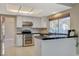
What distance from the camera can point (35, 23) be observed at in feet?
7.27

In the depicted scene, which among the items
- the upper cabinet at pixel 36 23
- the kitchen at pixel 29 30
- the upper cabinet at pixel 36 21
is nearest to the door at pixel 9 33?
the kitchen at pixel 29 30

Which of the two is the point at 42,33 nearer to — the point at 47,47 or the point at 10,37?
the point at 47,47

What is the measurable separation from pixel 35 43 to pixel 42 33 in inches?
10.8

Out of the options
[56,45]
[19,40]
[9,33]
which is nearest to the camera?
[9,33]

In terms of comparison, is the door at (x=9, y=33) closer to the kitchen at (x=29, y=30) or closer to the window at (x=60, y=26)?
the kitchen at (x=29, y=30)

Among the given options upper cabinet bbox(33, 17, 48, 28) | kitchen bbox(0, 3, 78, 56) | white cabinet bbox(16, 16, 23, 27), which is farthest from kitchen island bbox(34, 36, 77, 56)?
white cabinet bbox(16, 16, 23, 27)

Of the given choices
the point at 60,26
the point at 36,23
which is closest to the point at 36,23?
the point at 36,23

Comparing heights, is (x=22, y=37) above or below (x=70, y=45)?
above

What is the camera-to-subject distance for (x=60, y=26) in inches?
83.7

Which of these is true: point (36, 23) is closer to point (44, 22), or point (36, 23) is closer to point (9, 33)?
point (44, 22)

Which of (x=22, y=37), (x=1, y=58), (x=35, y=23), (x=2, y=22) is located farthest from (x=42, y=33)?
(x=1, y=58)

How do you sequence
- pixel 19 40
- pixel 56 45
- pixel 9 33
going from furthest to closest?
pixel 56 45 → pixel 19 40 → pixel 9 33

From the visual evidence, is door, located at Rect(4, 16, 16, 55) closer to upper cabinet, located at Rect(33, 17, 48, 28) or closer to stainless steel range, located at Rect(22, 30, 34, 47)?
stainless steel range, located at Rect(22, 30, 34, 47)

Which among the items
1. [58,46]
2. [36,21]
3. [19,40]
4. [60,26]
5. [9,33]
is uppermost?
[36,21]
